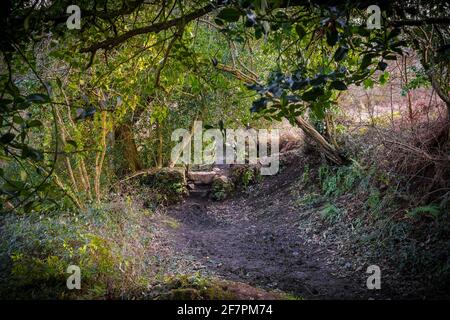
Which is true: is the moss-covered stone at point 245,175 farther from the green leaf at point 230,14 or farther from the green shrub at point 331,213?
the green leaf at point 230,14

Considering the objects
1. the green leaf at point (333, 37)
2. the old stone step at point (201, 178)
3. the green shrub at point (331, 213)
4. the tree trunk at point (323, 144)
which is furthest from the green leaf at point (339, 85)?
the old stone step at point (201, 178)

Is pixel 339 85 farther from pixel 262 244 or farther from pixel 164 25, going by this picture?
pixel 262 244

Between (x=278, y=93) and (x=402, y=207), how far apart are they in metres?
4.81

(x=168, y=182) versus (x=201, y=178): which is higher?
(x=201, y=178)

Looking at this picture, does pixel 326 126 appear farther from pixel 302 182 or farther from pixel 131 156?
pixel 131 156

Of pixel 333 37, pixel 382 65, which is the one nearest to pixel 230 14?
pixel 333 37

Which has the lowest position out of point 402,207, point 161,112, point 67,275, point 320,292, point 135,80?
point 320,292

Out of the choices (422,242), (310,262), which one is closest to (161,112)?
(310,262)

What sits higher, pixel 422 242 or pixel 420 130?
pixel 420 130

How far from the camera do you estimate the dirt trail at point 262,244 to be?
5.65m

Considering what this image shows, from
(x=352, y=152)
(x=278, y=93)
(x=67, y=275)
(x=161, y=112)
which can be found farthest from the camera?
(x=352, y=152)

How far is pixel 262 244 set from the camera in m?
7.73

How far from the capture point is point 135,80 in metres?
5.67

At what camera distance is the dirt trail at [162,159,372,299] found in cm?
565
